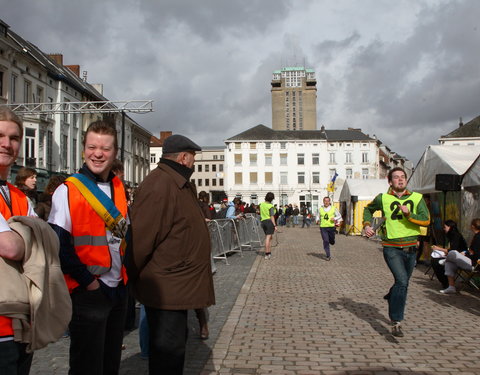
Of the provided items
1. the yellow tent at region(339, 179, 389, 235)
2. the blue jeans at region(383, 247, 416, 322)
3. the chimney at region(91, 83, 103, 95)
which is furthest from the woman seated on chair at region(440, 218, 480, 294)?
the chimney at region(91, 83, 103, 95)

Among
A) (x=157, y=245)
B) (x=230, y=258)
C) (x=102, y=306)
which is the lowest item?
(x=230, y=258)

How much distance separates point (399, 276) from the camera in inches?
231

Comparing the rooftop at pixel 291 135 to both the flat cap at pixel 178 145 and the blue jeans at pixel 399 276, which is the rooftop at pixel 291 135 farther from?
the flat cap at pixel 178 145

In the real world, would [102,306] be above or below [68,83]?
below

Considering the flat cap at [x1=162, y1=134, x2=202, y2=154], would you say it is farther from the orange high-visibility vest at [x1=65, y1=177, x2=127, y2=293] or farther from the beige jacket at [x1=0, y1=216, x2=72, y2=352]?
the beige jacket at [x1=0, y1=216, x2=72, y2=352]

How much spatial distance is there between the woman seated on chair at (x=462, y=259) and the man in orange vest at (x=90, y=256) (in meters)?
7.79

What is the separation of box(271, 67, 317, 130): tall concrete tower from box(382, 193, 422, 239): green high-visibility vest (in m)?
132

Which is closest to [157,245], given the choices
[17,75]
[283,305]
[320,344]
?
[320,344]

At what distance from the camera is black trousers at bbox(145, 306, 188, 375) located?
314 cm

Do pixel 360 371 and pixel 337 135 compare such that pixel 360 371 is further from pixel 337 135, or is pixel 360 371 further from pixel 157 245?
pixel 337 135

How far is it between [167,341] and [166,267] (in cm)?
46

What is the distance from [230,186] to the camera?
83.1m

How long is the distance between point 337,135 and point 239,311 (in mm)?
81568

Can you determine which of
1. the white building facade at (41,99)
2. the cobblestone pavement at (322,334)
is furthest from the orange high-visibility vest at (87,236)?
the white building facade at (41,99)
